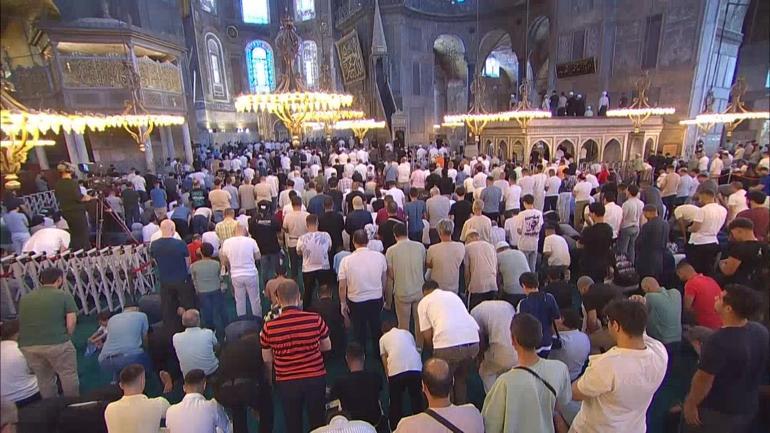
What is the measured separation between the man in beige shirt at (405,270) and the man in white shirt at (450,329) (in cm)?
79

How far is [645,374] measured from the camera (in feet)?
5.88

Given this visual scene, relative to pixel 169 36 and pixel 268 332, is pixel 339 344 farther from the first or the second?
pixel 169 36

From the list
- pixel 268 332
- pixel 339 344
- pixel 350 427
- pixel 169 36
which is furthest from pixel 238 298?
pixel 169 36

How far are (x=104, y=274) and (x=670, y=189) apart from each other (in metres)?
9.78

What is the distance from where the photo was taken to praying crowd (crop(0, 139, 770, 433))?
6.14 ft

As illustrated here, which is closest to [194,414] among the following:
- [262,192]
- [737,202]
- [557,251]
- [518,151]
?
[557,251]

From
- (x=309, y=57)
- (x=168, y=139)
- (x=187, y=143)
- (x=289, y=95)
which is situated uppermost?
(x=309, y=57)

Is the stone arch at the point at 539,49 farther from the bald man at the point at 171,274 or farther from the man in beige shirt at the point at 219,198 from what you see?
the bald man at the point at 171,274

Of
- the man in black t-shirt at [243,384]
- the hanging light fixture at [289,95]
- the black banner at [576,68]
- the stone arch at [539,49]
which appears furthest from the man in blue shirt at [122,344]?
the stone arch at [539,49]

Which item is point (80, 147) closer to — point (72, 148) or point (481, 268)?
point (72, 148)

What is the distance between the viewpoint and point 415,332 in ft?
11.7

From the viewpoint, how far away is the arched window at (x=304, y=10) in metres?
26.2

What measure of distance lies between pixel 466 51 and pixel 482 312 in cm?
2286

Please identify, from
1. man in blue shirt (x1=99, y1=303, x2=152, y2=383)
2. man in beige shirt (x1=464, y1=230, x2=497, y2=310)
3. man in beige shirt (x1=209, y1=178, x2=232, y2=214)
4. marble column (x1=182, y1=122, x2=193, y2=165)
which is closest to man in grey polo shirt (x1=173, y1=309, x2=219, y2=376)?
man in blue shirt (x1=99, y1=303, x2=152, y2=383)
